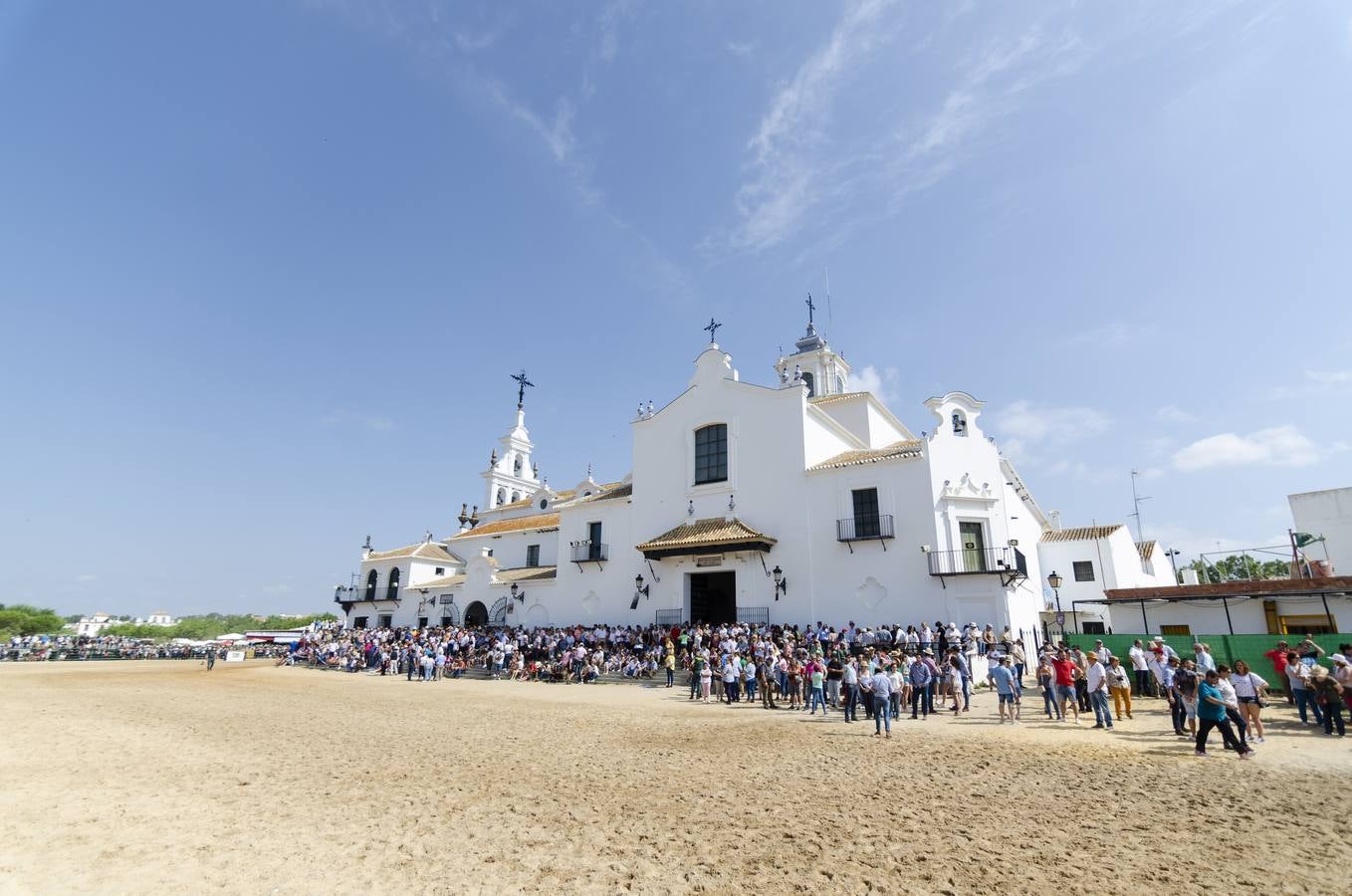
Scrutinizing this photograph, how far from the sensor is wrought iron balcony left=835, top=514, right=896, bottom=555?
24.1m

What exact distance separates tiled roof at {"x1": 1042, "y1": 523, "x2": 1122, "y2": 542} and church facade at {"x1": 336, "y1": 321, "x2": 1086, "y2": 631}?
0.90m

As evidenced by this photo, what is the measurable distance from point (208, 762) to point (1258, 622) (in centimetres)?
2840

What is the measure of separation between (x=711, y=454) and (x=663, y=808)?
21.9m

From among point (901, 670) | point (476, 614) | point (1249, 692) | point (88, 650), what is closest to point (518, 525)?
point (476, 614)

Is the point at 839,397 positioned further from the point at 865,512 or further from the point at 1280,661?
the point at 1280,661

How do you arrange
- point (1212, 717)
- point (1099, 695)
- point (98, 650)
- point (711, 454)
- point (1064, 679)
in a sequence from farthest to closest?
point (98, 650) → point (711, 454) → point (1064, 679) → point (1099, 695) → point (1212, 717)

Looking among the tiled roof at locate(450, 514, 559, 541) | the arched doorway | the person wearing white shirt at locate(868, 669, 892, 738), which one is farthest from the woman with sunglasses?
the tiled roof at locate(450, 514, 559, 541)

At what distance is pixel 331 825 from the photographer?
730cm

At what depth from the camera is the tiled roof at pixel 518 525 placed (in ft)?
132

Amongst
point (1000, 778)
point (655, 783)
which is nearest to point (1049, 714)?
point (1000, 778)

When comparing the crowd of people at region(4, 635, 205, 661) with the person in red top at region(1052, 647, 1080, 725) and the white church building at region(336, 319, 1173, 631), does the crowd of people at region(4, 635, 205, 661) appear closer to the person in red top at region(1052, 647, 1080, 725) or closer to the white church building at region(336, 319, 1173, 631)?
the white church building at region(336, 319, 1173, 631)

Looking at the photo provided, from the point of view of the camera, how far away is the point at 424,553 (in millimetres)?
43500

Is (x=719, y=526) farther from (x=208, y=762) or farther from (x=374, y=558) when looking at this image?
(x=374, y=558)

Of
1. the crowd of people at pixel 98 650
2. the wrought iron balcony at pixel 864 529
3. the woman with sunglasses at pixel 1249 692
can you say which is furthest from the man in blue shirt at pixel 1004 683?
the crowd of people at pixel 98 650
